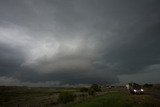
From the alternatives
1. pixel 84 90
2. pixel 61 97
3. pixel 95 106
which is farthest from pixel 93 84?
pixel 95 106

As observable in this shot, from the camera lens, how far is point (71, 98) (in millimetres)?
67062

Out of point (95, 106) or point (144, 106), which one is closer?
point (144, 106)

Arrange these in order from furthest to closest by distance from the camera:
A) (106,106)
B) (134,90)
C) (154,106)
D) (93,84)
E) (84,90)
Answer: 1. (84,90)
2. (93,84)
3. (134,90)
4. (106,106)
5. (154,106)

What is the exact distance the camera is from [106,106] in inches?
1416

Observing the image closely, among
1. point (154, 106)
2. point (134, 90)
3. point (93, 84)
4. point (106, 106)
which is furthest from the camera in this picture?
point (93, 84)

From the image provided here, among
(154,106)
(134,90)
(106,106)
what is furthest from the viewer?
(134,90)

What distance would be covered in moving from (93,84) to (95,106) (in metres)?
76.2

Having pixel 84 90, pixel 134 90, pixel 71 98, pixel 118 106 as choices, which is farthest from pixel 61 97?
pixel 84 90

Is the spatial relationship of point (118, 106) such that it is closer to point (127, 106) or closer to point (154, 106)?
point (127, 106)

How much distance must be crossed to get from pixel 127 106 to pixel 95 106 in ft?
19.2

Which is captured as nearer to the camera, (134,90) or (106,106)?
(106,106)

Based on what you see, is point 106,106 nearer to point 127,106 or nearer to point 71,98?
point 127,106

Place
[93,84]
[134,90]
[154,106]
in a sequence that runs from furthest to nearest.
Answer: [93,84] → [134,90] → [154,106]

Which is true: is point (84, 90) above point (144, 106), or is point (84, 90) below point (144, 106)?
above
